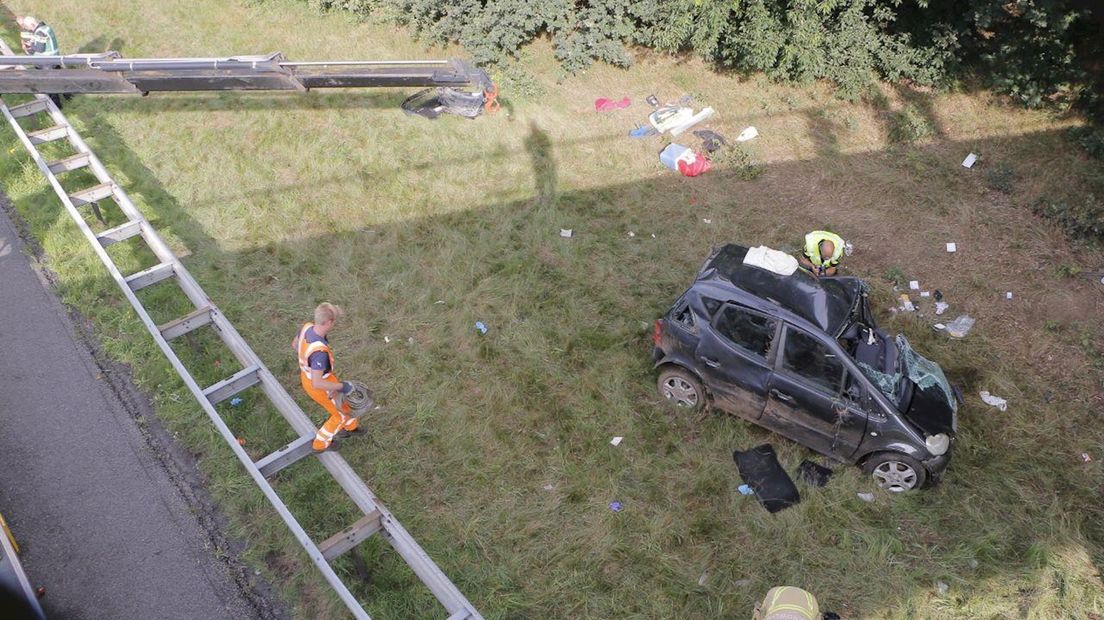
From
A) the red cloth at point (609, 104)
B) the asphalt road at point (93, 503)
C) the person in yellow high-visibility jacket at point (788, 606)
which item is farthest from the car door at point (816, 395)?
the red cloth at point (609, 104)

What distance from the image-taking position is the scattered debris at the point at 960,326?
844 cm

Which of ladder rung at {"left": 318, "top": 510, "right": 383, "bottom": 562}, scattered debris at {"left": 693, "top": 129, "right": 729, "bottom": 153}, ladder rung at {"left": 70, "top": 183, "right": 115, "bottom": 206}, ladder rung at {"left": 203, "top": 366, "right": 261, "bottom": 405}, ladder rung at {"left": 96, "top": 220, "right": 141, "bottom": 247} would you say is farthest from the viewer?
scattered debris at {"left": 693, "top": 129, "right": 729, "bottom": 153}

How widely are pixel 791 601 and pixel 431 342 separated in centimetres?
480

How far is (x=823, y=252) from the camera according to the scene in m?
8.41

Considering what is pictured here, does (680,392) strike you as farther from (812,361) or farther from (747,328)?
(812,361)

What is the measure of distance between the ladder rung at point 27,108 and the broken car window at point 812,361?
11.0m

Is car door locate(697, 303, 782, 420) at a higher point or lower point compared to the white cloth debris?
lower

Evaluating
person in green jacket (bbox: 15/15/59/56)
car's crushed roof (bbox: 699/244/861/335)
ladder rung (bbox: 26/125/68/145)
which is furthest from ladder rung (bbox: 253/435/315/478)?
person in green jacket (bbox: 15/15/59/56)

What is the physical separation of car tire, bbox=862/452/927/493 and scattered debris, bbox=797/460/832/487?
37cm

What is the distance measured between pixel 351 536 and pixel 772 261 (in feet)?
16.0

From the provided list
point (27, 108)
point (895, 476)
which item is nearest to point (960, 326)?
point (895, 476)

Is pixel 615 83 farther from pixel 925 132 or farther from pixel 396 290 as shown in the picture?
pixel 396 290

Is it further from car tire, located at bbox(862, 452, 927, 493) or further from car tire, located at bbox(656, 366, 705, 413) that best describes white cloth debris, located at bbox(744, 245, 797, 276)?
car tire, located at bbox(862, 452, 927, 493)

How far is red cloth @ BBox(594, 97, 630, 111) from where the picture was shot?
40.4 feet
